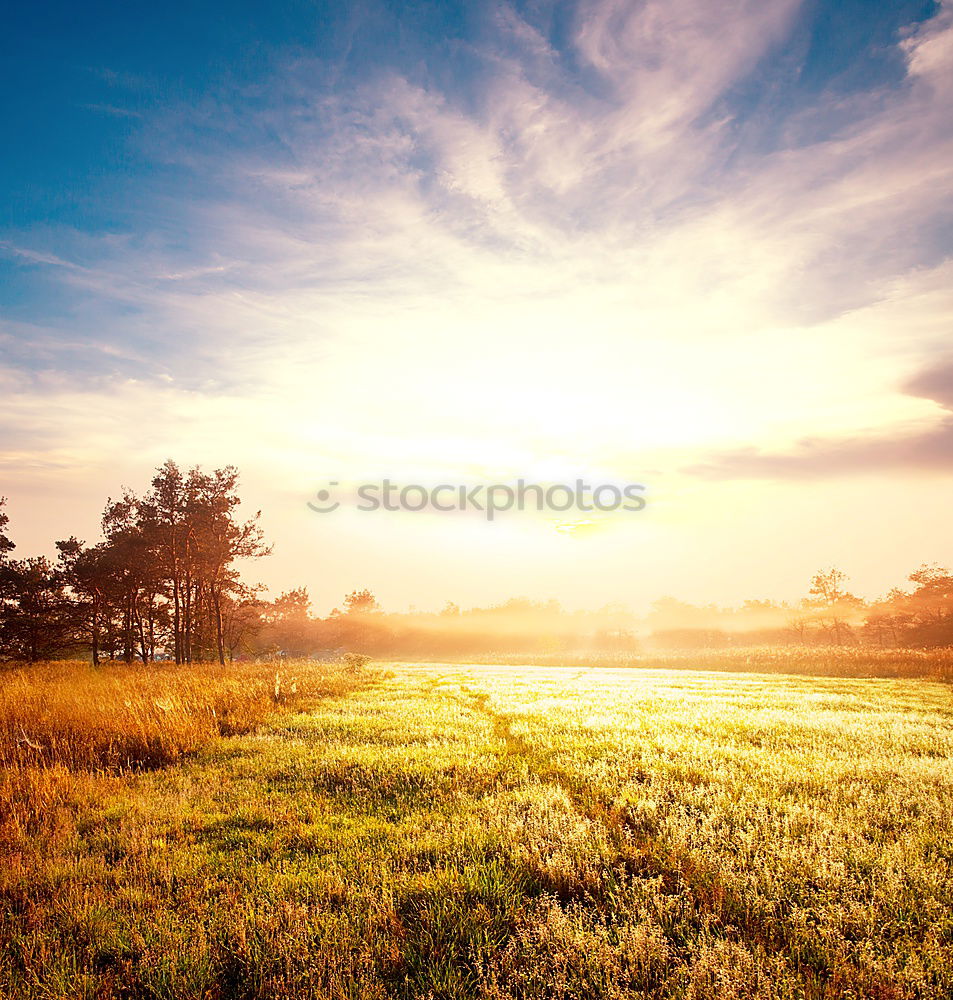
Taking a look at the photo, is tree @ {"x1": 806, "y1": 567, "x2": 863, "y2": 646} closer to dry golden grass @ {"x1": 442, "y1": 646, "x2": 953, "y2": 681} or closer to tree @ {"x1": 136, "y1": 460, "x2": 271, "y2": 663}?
dry golden grass @ {"x1": 442, "y1": 646, "x2": 953, "y2": 681}

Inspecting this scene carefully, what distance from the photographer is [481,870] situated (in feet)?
17.0

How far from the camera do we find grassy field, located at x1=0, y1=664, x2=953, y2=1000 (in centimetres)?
376

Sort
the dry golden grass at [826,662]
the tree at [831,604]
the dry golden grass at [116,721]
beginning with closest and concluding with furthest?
the dry golden grass at [116,721], the dry golden grass at [826,662], the tree at [831,604]

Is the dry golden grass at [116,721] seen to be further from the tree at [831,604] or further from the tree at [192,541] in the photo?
the tree at [831,604]

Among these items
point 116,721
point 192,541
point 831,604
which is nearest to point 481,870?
point 116,721

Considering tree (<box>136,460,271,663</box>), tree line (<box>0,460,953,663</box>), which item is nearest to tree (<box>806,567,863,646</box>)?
tree line (<box>0,460,953,663</box>)

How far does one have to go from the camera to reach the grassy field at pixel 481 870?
148 inches

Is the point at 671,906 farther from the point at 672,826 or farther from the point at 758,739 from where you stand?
the point at 758,739

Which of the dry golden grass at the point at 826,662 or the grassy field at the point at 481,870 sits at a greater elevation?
the grassy field at the point at 481,870

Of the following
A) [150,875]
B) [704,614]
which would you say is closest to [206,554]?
[150,875]

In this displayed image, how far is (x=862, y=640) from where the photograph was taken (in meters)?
81.2

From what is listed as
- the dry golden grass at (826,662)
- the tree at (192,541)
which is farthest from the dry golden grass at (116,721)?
the dry golden grass at (826,662)

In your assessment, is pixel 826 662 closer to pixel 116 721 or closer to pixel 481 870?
pixel 481 870

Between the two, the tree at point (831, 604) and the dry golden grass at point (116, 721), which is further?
the tree at point (831, 604)
